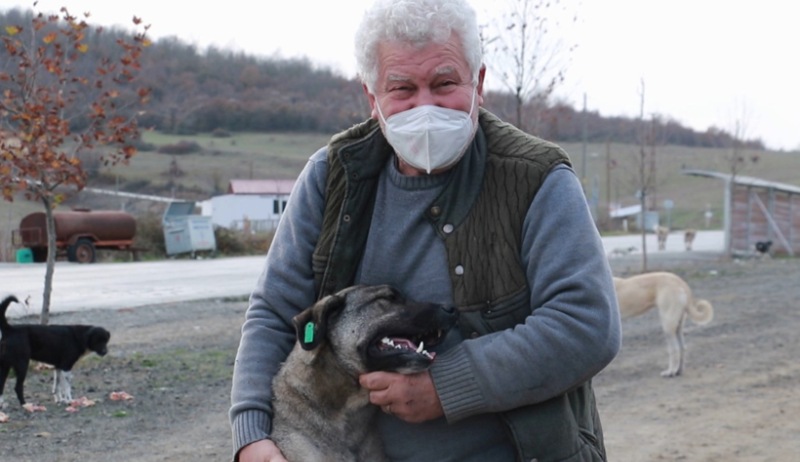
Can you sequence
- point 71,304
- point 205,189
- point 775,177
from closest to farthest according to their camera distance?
point 71,304 < point 205,189 < point 775,177

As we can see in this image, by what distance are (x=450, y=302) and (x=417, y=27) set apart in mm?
729

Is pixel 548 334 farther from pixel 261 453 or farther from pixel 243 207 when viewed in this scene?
pixel 243 207

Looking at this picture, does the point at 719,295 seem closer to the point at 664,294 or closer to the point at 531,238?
the point at 664,294

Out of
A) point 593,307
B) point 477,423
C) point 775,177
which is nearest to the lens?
point 593,307

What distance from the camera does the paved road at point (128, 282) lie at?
18.5m

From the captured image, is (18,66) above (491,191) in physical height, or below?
above

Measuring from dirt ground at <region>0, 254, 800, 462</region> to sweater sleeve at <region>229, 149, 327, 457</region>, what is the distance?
15.1 feet

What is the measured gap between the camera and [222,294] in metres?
19.8

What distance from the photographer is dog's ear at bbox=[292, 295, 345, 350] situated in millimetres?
2861

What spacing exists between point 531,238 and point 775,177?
3377 inches

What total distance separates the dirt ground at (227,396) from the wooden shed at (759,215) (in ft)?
62.3

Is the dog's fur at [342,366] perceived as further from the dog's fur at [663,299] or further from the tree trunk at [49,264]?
the dog's fur at [663,299]

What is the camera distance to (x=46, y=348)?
9.34 metres

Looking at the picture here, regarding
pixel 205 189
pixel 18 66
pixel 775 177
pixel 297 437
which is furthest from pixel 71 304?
pixel 775 177
